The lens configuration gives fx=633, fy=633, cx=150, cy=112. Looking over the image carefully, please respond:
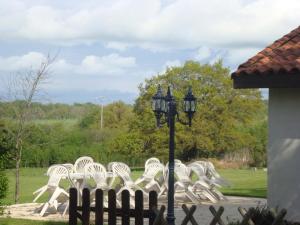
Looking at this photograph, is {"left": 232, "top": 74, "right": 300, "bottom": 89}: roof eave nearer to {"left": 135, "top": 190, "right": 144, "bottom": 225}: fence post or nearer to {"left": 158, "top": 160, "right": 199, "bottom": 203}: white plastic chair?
{"left": 135, "top": 190, "right": 144, "bottom": 225}: fence post

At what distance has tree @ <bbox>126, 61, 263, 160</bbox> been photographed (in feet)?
140

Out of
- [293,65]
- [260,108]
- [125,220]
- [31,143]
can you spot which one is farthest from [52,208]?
[260,108]

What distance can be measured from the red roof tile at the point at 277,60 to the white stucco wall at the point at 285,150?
0.44 metres

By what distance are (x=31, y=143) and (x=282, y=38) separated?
1478 cm

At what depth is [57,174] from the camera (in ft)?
51.2

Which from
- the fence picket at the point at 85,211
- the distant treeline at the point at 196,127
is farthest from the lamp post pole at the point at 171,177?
the distant treeline at the point at 196,127

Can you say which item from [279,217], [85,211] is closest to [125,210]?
[85,211]

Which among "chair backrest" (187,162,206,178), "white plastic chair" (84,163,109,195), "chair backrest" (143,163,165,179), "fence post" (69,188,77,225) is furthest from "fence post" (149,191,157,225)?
"chair backrest" (187,162,206,178)

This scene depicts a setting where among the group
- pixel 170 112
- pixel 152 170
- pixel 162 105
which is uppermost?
pixel 162 105

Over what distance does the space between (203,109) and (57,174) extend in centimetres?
2782

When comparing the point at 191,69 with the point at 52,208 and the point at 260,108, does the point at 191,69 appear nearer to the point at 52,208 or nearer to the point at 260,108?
the point at 260,108

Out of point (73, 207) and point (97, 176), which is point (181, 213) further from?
point (73, 207)

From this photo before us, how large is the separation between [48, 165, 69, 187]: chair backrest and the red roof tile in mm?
7493

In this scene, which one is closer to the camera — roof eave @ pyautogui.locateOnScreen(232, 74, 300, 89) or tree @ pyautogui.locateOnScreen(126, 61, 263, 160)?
roof eave @ pyautogui.locateOnScreen(232, 74, 300, 89)
